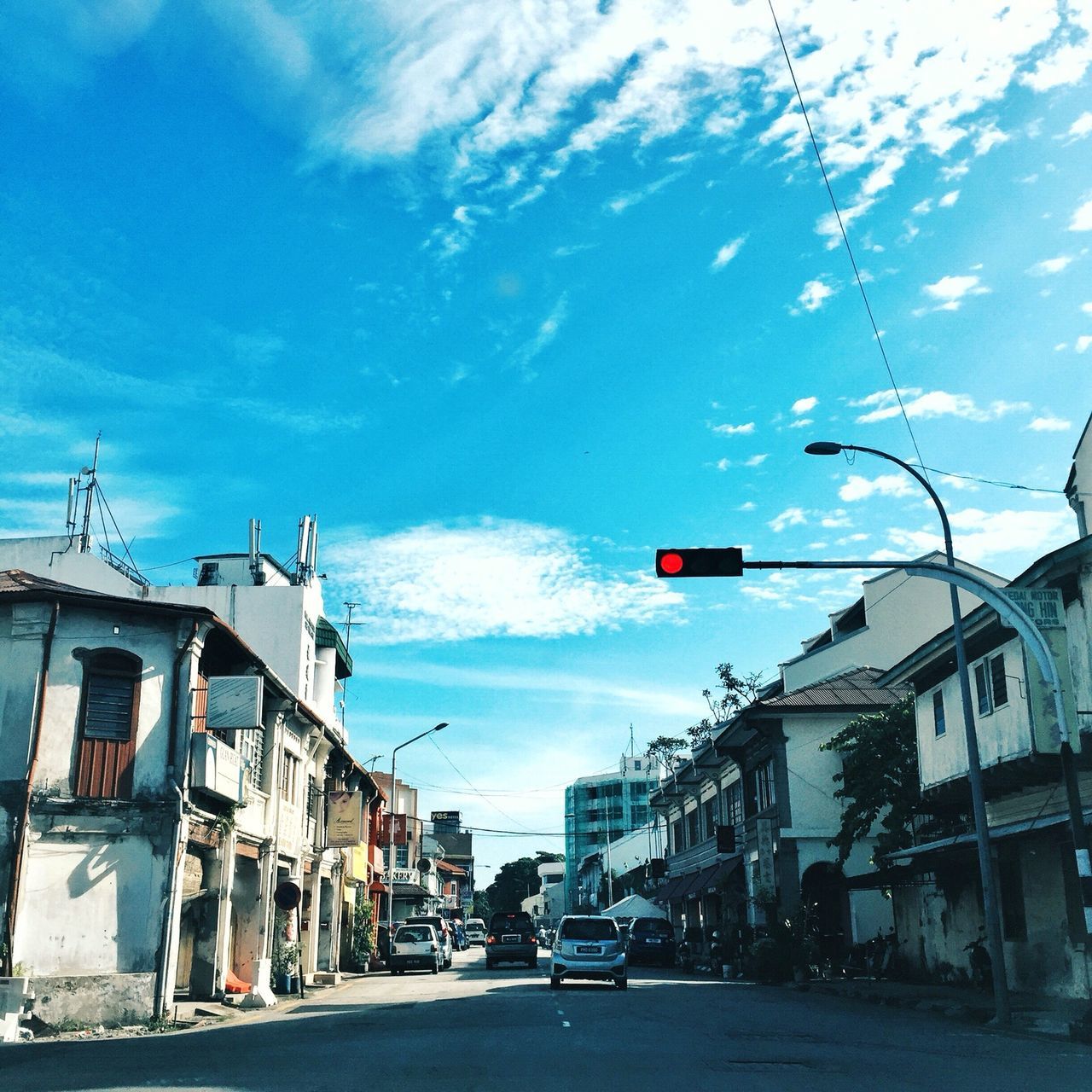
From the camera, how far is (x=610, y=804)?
130 m

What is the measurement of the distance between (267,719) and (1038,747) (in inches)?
720

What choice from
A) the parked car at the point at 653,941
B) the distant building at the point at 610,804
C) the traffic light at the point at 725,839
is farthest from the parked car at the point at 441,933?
the distant building at the point at 610,804

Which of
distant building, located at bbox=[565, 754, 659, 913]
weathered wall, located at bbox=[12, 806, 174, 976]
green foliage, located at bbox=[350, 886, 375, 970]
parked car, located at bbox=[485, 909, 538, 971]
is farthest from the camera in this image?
distant building, located at bbox=[565, 754, 659, 913]

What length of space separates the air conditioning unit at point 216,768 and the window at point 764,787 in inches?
882

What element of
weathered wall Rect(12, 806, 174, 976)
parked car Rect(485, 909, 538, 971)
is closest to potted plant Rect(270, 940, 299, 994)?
weathered wall Rect(12, 806, 174, 976)

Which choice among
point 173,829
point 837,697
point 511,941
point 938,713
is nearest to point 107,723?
point 173,829

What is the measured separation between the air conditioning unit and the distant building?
104m

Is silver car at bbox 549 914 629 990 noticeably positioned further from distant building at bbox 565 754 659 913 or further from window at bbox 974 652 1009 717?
distant building at bbox 565 754 659 913

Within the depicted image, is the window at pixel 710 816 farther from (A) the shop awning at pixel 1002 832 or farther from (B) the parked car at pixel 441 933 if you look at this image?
(A) the shop awning at pixel 1002 832

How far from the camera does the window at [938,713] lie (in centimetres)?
2722

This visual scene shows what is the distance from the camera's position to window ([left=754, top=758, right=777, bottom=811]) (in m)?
41.7

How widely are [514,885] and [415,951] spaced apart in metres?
126

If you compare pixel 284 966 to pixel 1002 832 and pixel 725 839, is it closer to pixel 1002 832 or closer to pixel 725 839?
pixel 1002 832

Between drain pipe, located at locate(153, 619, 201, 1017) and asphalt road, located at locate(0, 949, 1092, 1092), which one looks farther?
drain pipe, located at locate(153, 619, 201, 1017)
